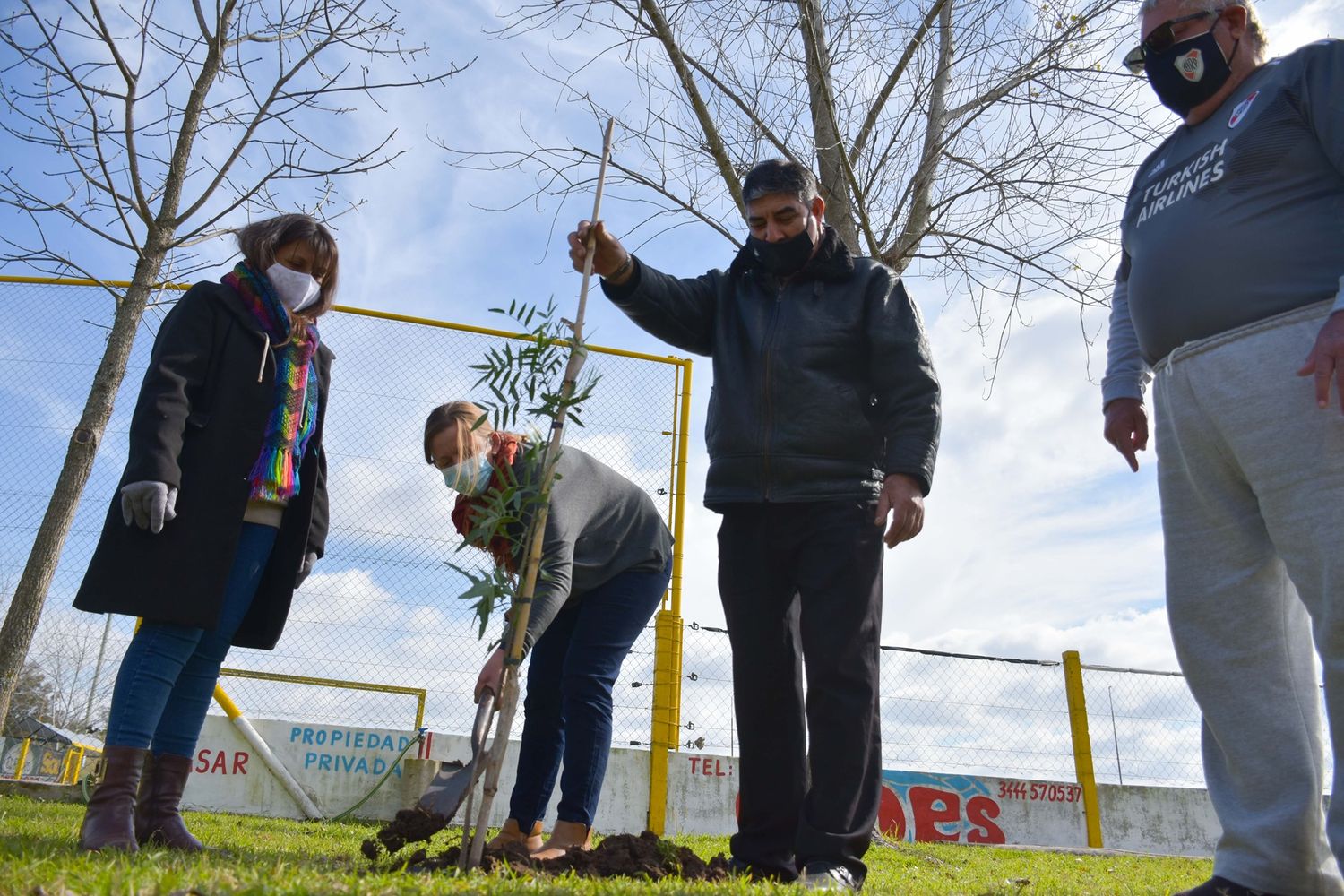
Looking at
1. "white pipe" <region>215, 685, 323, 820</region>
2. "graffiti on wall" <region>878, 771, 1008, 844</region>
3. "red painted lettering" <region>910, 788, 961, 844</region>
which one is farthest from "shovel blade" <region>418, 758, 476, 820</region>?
"red painted lettering" <region>910, 788, 961, 844</region>

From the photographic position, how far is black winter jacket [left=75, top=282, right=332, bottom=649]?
269 centimetres

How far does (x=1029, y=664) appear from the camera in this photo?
25.9 feet

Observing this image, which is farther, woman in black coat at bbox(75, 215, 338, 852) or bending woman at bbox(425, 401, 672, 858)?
bending woman at bbox(425, 401, 672, 858)

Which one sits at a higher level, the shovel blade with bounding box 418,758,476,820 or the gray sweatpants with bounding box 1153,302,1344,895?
the gray sweatpants with bounding box 1153,302,1344,895

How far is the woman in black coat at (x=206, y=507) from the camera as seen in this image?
2.67 metres

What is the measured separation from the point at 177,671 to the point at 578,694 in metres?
1.18

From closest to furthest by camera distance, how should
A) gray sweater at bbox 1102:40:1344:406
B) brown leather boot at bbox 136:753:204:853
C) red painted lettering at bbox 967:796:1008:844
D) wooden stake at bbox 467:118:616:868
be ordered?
gray sweater at bbox 1102:40:1344:406
wooden stake at bbox 467:118:616:868
brown leather boot at bbox 136:753:204:853
red painted lettering at bbox 967:796:1008:844

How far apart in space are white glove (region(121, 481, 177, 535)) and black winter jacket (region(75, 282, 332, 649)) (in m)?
0.02

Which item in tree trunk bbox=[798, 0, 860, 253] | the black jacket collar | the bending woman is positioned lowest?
the bending woman

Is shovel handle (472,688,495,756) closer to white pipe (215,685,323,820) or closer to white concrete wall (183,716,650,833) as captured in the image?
white concrete wall (183,716,650,833)

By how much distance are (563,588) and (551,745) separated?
0.80 metres

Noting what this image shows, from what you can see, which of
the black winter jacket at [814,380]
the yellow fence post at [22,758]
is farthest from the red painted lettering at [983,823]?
the yellow fence post at [22,758]

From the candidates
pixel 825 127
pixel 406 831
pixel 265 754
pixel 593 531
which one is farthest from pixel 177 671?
pixel 825 127

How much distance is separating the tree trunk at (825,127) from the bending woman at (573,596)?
3.33 m
